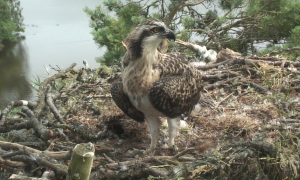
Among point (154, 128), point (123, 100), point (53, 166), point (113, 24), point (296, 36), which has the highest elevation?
point (113, 24)

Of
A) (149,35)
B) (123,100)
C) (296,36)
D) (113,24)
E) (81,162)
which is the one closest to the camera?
(81,162)

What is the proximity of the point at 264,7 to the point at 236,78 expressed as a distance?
3290 mm

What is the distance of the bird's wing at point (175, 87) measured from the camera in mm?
2270

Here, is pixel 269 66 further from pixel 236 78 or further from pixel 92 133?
pixel 92 133

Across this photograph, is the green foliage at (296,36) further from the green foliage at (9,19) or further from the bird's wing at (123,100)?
the green foliage at (9,19)

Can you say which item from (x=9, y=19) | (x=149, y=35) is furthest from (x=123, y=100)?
(x=9, y=19)

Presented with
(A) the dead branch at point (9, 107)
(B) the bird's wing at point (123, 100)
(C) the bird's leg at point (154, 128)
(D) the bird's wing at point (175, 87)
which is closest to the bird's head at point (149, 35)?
(D) the bird's wing at point (175, 87)

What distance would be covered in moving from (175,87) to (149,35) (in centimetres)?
46

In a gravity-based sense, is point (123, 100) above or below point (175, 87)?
below

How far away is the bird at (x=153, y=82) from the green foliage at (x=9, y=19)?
600 centimetres

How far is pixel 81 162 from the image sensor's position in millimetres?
1226

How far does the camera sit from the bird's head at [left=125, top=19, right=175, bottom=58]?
223 cm

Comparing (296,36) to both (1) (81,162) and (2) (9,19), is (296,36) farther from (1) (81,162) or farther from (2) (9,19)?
(2) (9,19)

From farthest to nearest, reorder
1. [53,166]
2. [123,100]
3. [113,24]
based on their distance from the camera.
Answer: [113,24] → [123,100] → [53,166]
